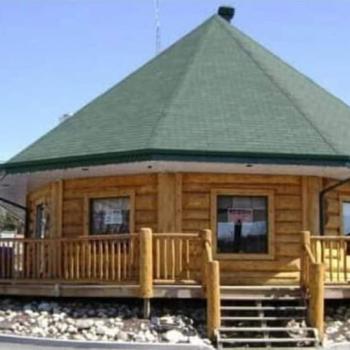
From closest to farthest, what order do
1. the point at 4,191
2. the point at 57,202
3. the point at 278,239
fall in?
the point at 278,239
the point at 57,202
the point at 4,191

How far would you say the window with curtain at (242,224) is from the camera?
18297mm

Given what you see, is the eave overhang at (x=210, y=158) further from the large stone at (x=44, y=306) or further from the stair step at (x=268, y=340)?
the stair step at (x=268, y=340)

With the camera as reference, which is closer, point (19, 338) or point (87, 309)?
point (19, 338)

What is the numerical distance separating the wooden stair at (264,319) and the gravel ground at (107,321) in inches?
21.4

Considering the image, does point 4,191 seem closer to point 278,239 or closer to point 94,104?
point 94,104

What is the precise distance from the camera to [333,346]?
14.7m

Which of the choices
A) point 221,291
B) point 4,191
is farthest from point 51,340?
point 4,191

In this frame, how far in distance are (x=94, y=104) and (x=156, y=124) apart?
4174mm

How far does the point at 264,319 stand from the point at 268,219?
3390 mm

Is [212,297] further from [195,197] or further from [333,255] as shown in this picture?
[333,255]

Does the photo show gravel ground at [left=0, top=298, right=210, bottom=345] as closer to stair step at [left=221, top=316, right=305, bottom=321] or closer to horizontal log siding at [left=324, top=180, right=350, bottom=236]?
stair step at [left=221, top=316, right=305, bottom=321]

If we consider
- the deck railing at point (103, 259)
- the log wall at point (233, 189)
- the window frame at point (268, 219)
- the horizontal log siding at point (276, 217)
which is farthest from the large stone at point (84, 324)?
the window frame at point (268, 219)

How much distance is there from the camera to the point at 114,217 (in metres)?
18.9

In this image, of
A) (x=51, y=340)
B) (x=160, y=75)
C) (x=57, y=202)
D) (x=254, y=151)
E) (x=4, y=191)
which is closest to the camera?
(x=51, y=340)
